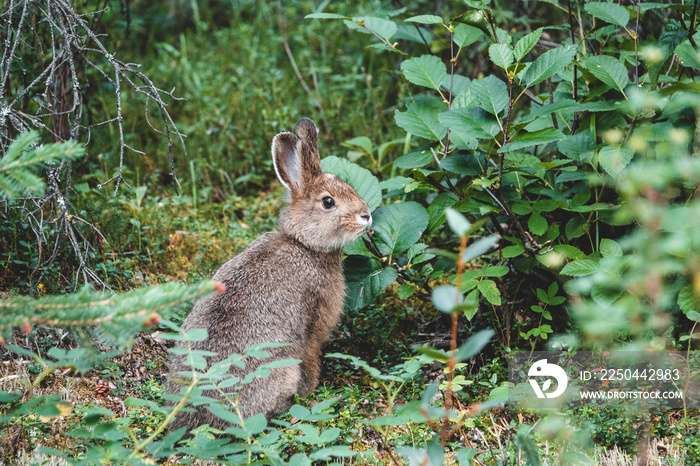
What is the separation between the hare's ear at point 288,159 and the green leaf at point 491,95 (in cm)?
144

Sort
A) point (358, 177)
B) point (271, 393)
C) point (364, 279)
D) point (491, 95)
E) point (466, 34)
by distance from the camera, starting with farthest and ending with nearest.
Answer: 1. point (358, 177)
2. point (364, 279)
3. point (466, 34)
4. point (271, 393)
5. point (491, 95)

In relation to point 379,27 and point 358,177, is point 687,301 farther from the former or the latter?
point 379,27

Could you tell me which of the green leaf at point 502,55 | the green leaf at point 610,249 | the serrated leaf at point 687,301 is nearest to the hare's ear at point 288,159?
the green leaf at point 502,55

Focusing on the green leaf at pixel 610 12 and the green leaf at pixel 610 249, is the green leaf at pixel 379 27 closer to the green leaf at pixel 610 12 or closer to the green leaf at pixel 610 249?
the green leaf at pixel 610 12

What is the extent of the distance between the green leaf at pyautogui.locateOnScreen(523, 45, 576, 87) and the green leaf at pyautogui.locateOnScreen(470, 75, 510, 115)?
179mm

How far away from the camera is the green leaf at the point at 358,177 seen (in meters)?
4.79

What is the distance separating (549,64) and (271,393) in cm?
259

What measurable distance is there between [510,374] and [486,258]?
1.29m

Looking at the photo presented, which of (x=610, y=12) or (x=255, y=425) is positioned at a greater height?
(x=610, y=12)

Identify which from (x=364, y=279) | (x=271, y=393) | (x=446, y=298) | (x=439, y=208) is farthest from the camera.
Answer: (x=364, y=279)

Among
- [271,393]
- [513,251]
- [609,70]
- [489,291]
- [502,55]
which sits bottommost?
[271,393]

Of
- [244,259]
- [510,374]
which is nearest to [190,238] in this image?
[244,259]

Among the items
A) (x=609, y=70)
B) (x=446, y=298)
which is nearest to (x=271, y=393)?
(x=446, y=298)

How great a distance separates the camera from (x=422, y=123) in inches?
177
